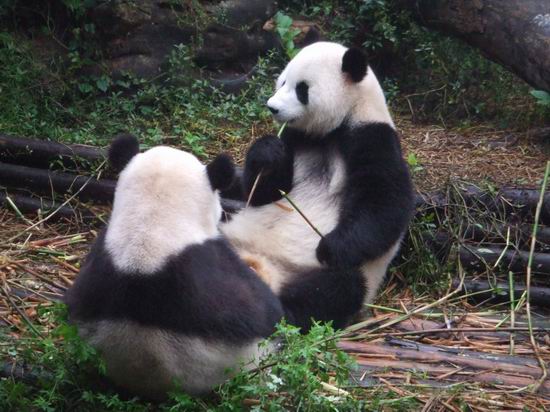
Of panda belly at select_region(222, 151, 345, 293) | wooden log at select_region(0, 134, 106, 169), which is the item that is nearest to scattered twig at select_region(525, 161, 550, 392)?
panda belly at select_region(222, 151, 345, 293)

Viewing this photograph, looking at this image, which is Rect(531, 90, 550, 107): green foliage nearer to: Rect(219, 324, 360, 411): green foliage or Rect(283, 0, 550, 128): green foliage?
Rect(283, 0, 550, 128): green foliage

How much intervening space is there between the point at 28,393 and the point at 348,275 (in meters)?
2.09

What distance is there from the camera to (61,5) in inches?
315

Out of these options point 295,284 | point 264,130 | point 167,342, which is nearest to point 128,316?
point 167,342

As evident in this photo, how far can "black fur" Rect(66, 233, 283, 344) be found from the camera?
3.58 m

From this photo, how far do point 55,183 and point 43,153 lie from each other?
11.8 inches

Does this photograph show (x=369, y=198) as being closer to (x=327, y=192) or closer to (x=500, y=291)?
(x=327, y=192)

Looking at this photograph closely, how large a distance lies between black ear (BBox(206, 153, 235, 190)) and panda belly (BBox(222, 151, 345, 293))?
1.27m

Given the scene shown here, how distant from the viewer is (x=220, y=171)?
394 centimetres

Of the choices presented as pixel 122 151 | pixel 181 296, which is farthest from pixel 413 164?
pixel 181 296

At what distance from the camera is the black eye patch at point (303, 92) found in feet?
17.6

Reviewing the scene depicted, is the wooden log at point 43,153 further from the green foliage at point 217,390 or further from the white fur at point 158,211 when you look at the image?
the green foliage at point 217,390

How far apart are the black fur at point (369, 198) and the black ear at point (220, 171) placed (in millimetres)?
1291

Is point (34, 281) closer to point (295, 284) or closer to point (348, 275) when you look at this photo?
point (295, 284)
